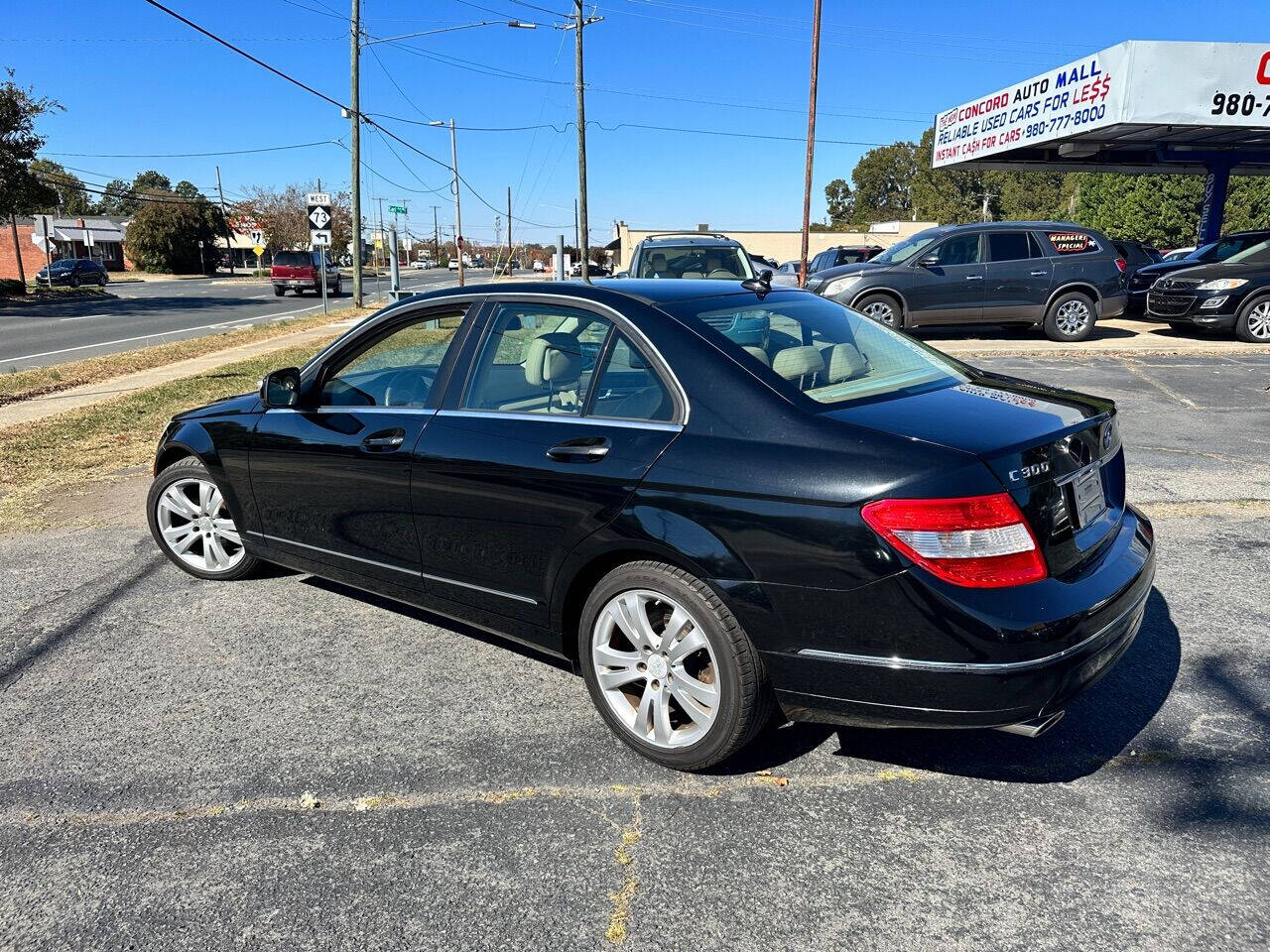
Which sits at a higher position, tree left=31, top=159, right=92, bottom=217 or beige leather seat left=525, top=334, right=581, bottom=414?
tree left=31, top=159, right=92, bottom=217

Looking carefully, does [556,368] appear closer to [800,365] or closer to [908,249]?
[800,365]

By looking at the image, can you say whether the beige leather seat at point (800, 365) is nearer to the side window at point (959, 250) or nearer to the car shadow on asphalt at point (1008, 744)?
the car shadow on asphalt at point (1008, 744)

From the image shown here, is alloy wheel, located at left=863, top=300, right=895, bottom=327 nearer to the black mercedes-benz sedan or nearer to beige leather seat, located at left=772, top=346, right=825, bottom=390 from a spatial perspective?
the black mercedes-benz sedan

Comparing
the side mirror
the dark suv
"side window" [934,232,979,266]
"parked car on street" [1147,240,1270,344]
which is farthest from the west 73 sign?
the side mirror

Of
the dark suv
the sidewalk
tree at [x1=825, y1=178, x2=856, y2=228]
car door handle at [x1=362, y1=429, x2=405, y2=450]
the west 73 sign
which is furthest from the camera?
tree at [x1=825, y1=178, x2=856, y2=228]

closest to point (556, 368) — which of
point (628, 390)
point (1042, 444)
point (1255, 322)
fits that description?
point (628, 390)

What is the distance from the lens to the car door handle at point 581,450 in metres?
3.04

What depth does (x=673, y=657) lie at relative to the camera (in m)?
2.90

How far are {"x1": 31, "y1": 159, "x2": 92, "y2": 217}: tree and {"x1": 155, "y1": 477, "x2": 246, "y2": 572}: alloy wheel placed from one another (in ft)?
115

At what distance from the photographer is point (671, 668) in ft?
9.59

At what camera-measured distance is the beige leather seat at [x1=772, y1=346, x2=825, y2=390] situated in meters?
3.04

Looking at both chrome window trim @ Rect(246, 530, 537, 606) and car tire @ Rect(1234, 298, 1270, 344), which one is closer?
chrome window trim @ Rect(246, 530, 537, 606)

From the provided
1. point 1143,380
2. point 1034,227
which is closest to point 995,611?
point 1143,380

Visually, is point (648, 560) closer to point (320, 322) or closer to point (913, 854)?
point (913, 854)
